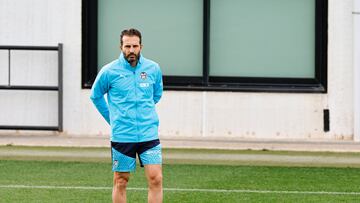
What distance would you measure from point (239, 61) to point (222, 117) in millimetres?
978

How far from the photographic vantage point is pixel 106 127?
784 inches

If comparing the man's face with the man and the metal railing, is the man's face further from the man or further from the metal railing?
the metal railing

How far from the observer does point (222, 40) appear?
19.8 m

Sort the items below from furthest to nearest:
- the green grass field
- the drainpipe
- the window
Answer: the window → the drainpipe → the green grass field

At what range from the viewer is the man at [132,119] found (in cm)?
1061

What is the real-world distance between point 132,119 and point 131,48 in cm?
61

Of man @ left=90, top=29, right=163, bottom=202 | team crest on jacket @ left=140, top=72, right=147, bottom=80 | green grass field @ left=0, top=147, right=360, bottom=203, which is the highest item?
team crest on jacket @ left=140, top=72, right=147, bottom=80

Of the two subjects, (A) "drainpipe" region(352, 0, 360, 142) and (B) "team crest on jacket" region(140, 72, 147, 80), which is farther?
(A) "drainpipe" region(352, 0, 360, 142)

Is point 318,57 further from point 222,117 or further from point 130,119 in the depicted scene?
point 130,119

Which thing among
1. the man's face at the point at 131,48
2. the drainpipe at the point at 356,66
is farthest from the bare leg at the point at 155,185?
the drainpipe at the point at 356,66

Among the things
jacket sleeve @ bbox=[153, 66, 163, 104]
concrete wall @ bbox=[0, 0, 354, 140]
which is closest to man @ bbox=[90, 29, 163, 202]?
jacket sleeve @ bbox=[153, 66, 163, 104]

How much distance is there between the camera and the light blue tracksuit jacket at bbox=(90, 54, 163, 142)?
418 inches

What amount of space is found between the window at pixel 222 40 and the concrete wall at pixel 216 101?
16 centimetres

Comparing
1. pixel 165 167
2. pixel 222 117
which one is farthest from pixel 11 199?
pixel 222 117
